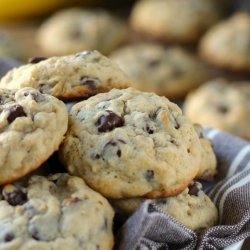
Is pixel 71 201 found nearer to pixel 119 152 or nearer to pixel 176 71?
pixel 119 152

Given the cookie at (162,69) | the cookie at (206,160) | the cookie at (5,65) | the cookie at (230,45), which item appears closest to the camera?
the cookie at (206,160)

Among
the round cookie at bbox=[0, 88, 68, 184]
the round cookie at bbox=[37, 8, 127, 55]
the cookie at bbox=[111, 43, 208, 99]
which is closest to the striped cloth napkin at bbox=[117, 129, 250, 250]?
the round cookie at bbox=[0, 88, 68, 184]

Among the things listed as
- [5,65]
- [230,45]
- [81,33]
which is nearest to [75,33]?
[81,33]

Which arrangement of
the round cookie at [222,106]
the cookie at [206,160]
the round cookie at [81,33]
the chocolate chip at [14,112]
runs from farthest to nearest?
1. the round cookie at [81,33]
2. the round cookie at [222,106]
3. the cookie at [206,160]
4. the chocolate chip at [14,112]

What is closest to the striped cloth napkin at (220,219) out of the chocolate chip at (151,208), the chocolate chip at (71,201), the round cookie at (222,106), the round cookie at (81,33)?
the chocolate chip at (151,208)

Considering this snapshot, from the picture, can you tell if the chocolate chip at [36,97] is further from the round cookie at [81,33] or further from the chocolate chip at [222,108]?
the round cookie at [81,33]

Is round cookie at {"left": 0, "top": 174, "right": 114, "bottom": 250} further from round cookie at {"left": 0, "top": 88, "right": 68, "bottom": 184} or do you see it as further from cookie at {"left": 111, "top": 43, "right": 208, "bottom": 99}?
cookie at {"left": 111, "top": 43, "right": 208, "bottom": 99}
